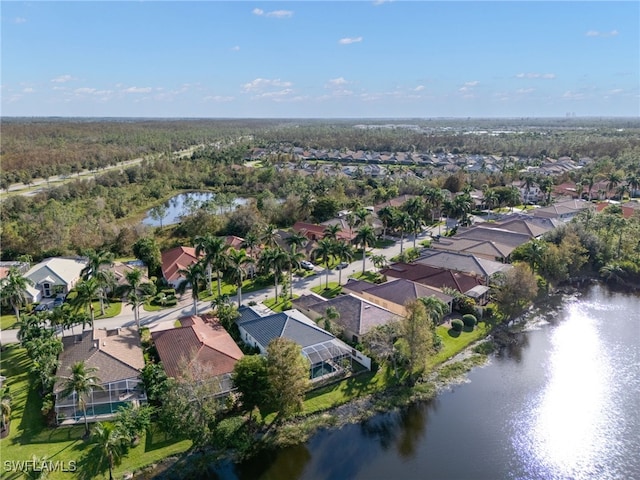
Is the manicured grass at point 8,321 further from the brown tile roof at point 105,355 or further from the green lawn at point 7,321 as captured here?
the brown tile roof at point 105,355

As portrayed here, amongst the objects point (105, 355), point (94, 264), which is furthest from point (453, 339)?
point (94, 264)

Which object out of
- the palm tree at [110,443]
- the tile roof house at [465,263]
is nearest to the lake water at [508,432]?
the palm tree at [110,443]

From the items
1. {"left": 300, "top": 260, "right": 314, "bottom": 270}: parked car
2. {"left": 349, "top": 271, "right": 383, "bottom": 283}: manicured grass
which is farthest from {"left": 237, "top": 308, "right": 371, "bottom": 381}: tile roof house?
{"left": 300, "top": 260, "right": 314, "bottom": 270}: parked car

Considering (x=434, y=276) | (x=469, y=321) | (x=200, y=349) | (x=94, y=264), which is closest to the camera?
(x=200, y=349)

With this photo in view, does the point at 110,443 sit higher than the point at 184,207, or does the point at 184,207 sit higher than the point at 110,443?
the point at 110,443

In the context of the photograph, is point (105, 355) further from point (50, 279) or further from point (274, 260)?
point (50, 279)

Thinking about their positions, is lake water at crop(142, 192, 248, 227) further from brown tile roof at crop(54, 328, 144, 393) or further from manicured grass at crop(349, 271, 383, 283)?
brown tile roof at crop(54, 328, 144, 393)

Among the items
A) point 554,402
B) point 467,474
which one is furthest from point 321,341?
point 554,402
